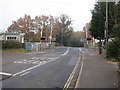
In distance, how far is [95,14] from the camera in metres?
33.2

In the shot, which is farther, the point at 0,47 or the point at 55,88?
the point at 0,47

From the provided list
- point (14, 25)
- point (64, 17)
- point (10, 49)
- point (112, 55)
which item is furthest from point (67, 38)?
point (112, 55)

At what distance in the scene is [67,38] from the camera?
309ft

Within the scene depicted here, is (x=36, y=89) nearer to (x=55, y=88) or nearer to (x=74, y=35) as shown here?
(x=55, y=88)

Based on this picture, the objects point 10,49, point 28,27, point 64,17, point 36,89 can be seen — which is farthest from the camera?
point 64,17

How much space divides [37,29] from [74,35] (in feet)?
95.9

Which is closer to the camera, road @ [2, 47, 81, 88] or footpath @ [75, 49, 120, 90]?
footpath @ [75, 49, 120, 90]

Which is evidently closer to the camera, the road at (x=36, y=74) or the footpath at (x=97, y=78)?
the footpath at (x=97, y=78)

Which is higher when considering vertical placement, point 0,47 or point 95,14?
point 95,14

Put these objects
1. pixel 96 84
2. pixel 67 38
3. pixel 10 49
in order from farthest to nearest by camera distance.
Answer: pixel 67 38 < pixel 10 49 < pixel 96 84

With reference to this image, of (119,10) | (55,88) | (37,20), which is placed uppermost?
(37,20)

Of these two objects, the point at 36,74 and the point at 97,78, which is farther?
the point at 36,74

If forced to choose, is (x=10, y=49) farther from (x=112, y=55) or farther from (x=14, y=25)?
(x=14, y=25)

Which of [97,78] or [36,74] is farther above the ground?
[97,78]
